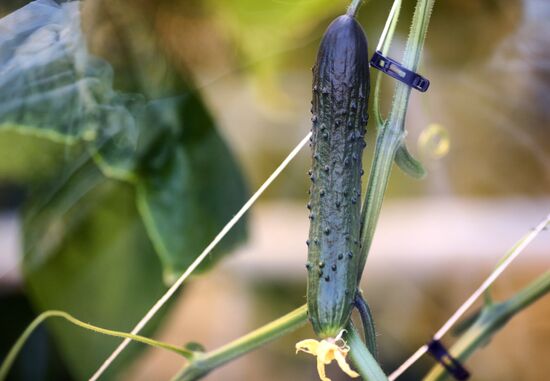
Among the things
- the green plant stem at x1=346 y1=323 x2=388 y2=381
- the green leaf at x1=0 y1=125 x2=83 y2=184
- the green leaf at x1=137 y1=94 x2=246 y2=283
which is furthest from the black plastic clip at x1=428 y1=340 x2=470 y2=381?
the green leaf at x1=0 y1=125 x2=83 y2=184

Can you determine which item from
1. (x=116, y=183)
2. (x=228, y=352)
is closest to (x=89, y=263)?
(x=116, y=183)

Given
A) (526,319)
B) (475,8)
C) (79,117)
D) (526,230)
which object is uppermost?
(79,117)

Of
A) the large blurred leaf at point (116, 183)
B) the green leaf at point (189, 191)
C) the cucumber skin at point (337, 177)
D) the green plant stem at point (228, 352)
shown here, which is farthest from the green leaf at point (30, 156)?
the cucumber skin at point (337, 177)

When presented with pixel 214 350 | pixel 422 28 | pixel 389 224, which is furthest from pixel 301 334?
pixel 422 28

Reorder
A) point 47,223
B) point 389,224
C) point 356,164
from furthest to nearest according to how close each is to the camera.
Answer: point 389,224, point 47,223, point 356,164

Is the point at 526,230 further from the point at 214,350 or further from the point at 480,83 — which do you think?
the point at 214,350
